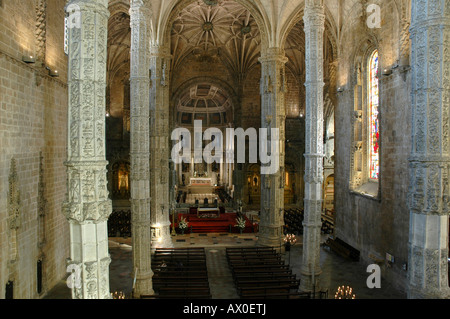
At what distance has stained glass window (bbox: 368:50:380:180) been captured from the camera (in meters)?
18.2

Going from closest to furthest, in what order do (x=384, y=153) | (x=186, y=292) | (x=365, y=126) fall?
(x=186, y=292)
(x=384, y=153)
(x=365, y=126)

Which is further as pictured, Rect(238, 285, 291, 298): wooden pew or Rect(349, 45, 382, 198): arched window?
Rect(349, 45, 382, 198): arched window

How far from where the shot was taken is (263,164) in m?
20.4

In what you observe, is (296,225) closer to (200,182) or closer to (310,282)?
(310,282)

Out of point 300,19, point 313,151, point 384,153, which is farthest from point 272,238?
point 300,19

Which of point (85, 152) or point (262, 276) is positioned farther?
point (262, 276)

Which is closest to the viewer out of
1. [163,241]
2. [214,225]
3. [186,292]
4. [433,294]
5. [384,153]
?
[433,294]

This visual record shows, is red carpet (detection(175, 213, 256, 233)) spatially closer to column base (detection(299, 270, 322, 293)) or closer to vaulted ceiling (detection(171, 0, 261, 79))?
column base (detection(299, 270, 322, 293))

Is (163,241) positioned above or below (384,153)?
below

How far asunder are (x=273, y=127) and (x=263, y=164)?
2.24m

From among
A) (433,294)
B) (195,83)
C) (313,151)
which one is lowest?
(433,294)

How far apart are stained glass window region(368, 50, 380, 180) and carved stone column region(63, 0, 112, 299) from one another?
15.7 metres

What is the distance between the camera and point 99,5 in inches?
236

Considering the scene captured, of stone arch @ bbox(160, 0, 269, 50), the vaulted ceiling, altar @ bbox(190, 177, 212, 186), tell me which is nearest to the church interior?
stone arch @ bbox(160, 0, 269, 50)
